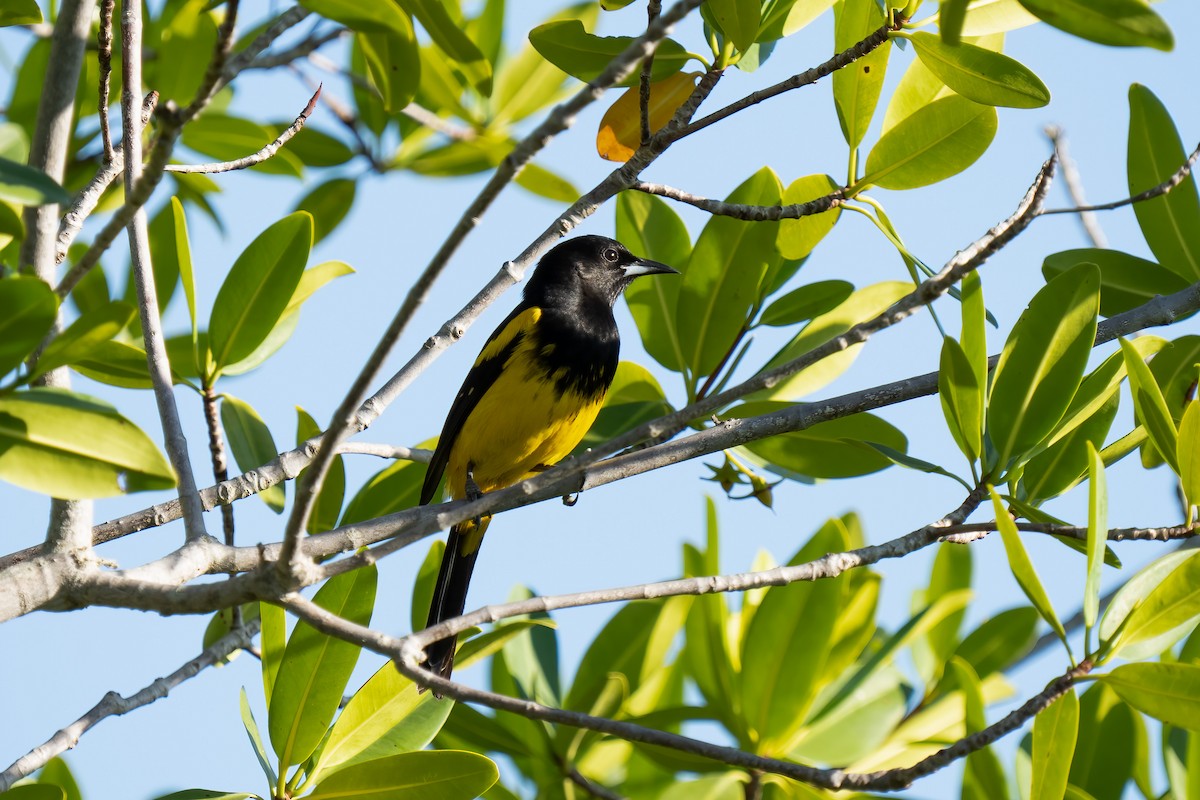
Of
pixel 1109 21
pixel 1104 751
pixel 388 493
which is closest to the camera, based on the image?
pixel 1109 21

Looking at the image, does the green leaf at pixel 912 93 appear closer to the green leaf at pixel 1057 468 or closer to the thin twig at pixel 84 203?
the green leaf at pixel 1057 468

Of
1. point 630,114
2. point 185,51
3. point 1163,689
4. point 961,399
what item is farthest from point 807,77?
point 185,51

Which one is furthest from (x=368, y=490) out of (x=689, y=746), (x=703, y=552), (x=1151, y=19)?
(x=1151, y=19)

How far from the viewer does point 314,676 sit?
315 cm

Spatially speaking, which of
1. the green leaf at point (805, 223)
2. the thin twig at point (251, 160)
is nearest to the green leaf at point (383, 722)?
the thin twig at point (251, 160)

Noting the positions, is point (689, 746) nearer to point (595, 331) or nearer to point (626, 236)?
point (626, 236)

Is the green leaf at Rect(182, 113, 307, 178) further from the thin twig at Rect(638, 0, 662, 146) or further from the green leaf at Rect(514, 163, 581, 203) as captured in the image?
the thin twig at Rect(638, 0, 662, 146)

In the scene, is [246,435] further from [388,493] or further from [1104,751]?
[1104,751]

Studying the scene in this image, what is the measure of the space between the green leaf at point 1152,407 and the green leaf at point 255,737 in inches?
90.6

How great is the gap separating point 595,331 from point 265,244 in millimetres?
1927

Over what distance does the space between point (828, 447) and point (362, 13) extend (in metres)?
2.08

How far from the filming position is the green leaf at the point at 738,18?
2.97 meters

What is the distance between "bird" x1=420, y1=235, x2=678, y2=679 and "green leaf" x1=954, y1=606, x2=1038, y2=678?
5.70ft

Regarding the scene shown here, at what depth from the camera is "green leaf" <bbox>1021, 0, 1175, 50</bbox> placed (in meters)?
2.24
